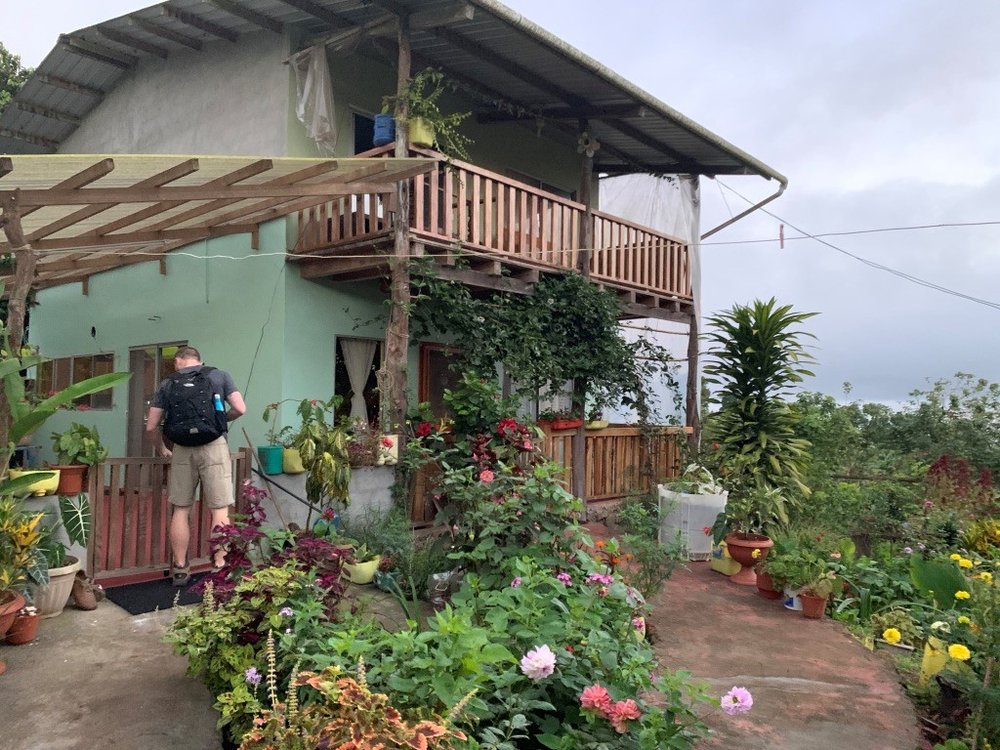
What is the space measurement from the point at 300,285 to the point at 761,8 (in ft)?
17.1

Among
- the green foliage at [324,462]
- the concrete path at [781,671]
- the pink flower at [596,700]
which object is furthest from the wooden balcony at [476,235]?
the pink flower at [596,700]

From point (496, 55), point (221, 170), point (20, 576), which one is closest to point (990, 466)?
point (496, 55)

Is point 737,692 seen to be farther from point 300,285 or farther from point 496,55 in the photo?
point 496,55

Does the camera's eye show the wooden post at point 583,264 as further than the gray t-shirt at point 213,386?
Yes

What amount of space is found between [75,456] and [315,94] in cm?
465

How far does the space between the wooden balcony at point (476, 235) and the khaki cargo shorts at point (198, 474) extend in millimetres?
2343

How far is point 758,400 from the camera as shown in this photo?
7117 millimetres

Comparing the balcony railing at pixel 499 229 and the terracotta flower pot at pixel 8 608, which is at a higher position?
the balcony railing at pixel 499 229

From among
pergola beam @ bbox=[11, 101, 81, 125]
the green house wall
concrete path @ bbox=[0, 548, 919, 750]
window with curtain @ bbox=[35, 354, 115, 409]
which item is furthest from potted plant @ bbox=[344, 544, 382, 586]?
pergola beam @ bbox=[11, 101, 81, 125]

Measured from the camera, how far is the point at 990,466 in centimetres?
963

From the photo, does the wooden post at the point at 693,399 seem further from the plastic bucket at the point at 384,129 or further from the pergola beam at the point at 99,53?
the pergola beam at the point at 99,53

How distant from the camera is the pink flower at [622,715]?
2.24 m

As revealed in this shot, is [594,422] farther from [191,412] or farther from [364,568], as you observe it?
[191,412]

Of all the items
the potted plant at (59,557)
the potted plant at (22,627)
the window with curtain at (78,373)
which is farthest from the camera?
the window with curtain at (78,373)
